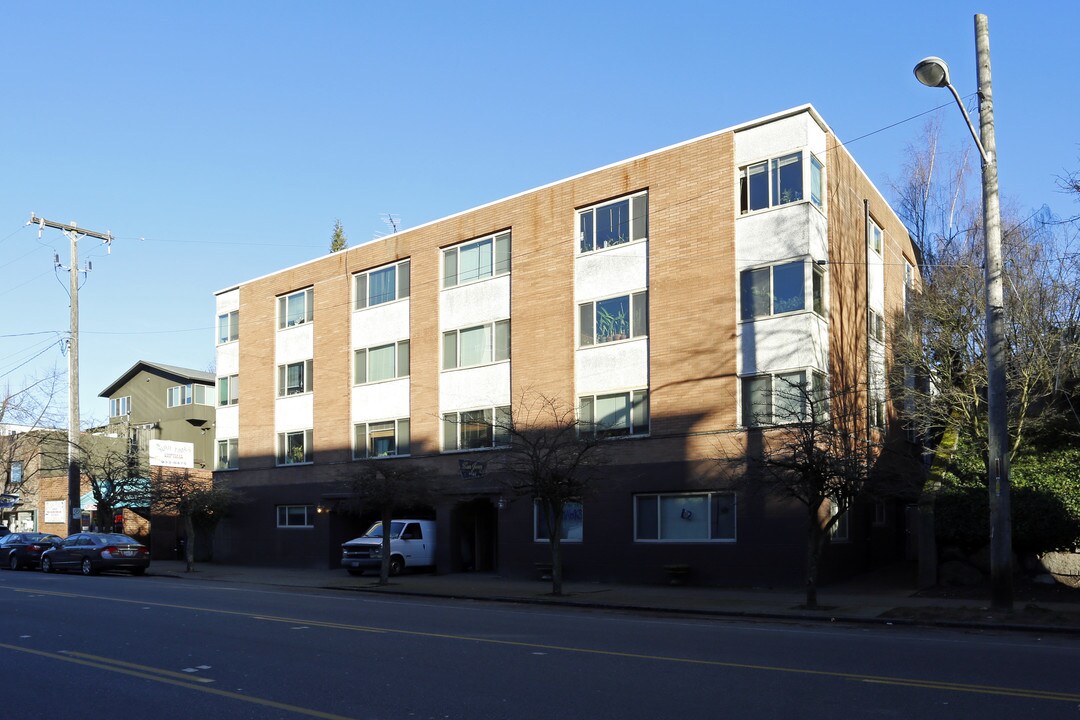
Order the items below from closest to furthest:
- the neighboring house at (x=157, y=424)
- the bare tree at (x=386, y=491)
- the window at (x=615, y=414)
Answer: the bare tree at (x=386, y=491) < the window at (x=615, y=414) < the neighboring house at (x=157, y=424)

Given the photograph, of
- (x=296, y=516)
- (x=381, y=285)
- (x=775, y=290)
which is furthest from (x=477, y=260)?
(x=296, y=516)

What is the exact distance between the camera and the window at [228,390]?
4022cm

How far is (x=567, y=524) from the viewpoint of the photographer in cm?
2880

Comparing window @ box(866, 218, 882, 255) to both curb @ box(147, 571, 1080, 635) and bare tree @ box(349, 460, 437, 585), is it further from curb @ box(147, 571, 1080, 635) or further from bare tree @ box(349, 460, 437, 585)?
bare tree @ box(349, 460, 437, 585)

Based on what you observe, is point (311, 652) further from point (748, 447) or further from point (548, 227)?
point (548, 227)

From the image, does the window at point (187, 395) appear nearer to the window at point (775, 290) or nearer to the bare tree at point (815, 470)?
the window at point (775, 290)

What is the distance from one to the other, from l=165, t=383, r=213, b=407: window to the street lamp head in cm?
4002

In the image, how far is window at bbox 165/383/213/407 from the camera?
48.5 metres

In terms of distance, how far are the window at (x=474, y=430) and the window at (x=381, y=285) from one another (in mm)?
5032

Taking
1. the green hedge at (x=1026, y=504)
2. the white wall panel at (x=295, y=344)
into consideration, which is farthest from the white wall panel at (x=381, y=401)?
the green hedge at (x=1026, y=504)

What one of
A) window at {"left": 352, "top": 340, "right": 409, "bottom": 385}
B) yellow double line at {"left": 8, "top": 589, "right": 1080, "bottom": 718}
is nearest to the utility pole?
window at {"left": 352, "top": 340, "right": 409, "bottom": 385}

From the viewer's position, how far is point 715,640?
13766mm

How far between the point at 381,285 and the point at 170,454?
11.1 meters

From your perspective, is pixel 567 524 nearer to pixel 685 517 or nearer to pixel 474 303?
pixel 685 517
